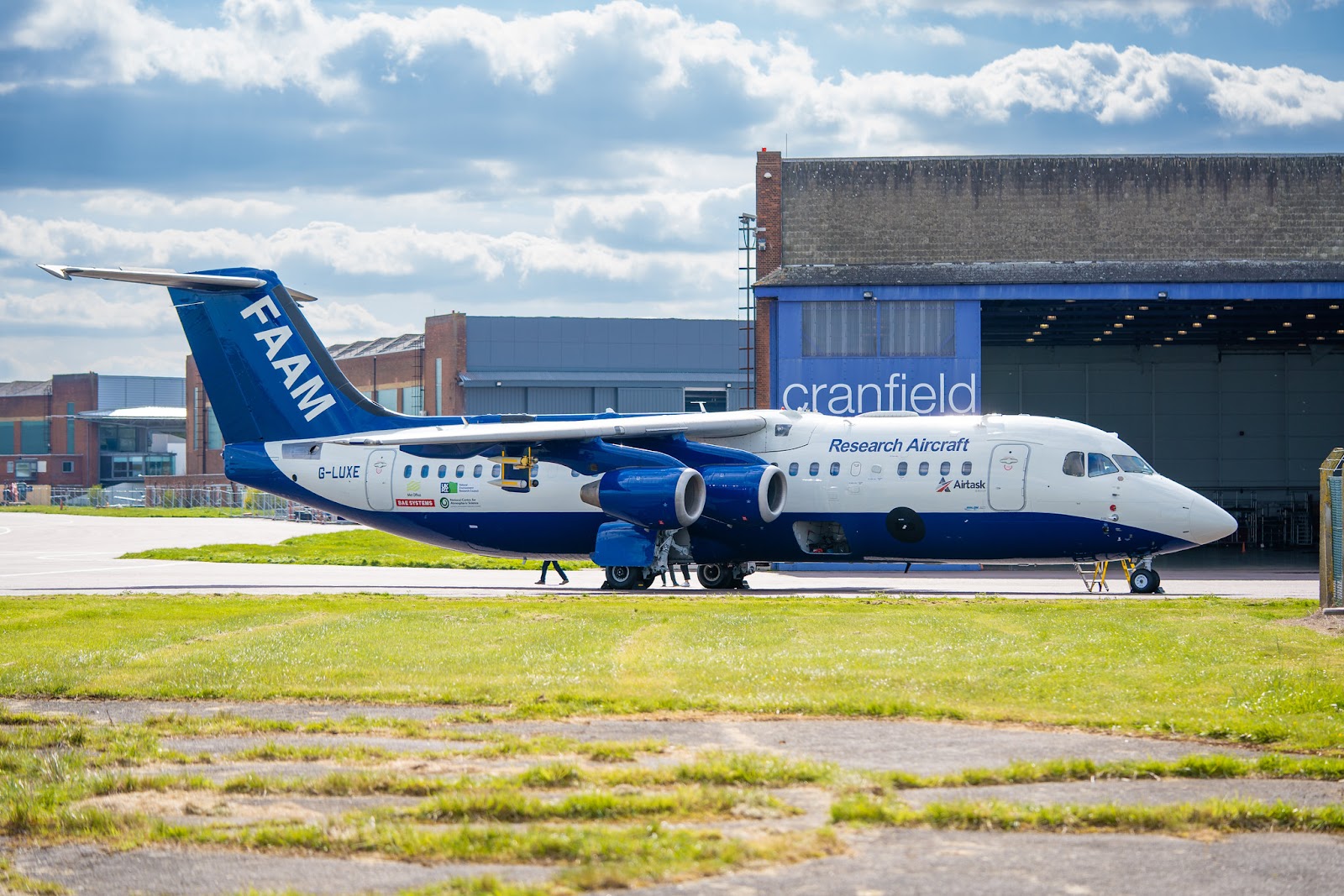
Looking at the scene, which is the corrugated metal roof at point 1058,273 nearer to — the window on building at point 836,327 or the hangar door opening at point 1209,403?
the window on building at point 836,327

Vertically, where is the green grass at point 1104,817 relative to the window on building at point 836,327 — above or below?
below

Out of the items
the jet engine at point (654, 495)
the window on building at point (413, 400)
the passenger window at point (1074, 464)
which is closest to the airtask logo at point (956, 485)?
the passenger window at point (1074, 464)

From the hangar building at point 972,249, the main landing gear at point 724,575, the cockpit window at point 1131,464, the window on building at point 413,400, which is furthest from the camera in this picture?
the window on building at point 413,400

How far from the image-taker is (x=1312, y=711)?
1155 centimetres

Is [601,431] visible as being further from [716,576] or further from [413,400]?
[413,400]

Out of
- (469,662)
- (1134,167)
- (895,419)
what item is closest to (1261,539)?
(1134,167)

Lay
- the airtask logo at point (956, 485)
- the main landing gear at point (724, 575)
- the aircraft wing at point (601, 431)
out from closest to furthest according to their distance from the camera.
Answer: the airtask logo at point (956, 485), the aircraft wing at point (601, 431), the main landing gear at point (724, 575)

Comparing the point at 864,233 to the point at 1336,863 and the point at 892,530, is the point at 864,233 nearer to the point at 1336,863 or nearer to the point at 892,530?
the point at 892,530

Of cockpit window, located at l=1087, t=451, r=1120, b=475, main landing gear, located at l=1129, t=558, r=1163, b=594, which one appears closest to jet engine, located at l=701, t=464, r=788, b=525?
cockpit window, located at l=1087, t=451, r=1120, b=475

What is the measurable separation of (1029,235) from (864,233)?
4.58 m

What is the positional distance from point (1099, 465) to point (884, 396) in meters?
13.3

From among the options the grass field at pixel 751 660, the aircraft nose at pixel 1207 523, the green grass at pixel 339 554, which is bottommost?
the green grass at pixel 339 554

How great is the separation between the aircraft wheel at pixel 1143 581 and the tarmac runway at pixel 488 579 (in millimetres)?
308

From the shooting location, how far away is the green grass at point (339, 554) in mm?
40438
